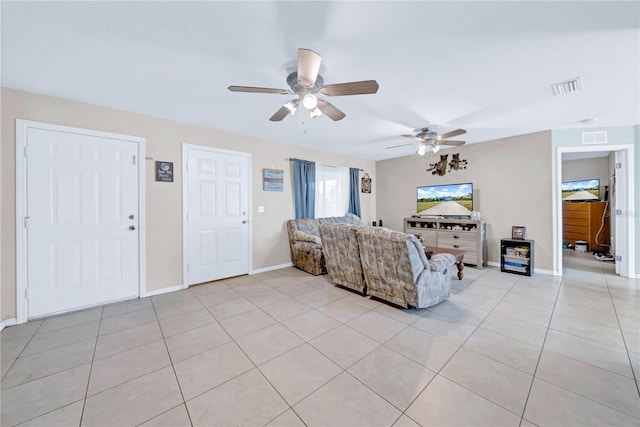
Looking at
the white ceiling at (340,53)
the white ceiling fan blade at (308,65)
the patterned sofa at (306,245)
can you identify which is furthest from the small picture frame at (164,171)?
the white ceiling fan blade at (308,65)

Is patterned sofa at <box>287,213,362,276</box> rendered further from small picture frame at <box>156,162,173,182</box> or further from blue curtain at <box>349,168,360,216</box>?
small picture frame at <box>156,162,173,182</box>

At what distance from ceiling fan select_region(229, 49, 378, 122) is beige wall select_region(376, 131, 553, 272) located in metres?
3.89

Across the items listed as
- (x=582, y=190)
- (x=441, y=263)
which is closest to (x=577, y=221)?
(x=582, y=190)

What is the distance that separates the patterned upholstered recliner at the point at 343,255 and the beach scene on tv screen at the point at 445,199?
3.11 meters

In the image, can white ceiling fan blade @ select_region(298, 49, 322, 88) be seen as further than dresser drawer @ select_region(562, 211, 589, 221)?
No

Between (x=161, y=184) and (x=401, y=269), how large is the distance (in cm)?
343

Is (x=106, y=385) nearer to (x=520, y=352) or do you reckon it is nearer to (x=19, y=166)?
(x=19, y=166)

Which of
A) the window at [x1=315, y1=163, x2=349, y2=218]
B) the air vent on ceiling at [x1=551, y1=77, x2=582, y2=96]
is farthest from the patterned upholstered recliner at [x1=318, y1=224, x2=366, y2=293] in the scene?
the air vent on ceiling at [x1=551, y1=77, x2=582, y2=96]

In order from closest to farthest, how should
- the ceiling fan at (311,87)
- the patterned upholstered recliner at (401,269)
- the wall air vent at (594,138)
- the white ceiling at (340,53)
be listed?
1. the white ceiling at (340,53)
2. the ceiling fan at (311,87)
3. the patterned upholstered recliner at (401,269)
4. the wall air vent at (594,138)

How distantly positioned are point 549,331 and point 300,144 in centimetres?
452

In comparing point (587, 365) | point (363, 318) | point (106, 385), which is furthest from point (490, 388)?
point (106, 385)

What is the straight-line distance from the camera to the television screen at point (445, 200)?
5.04 meters

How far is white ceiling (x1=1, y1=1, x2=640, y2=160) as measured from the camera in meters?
1.58

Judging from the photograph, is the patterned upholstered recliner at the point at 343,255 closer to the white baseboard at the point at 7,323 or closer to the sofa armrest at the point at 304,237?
the sofa armrest at the point at 304,237
